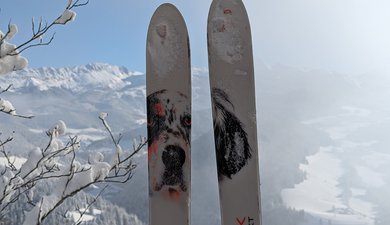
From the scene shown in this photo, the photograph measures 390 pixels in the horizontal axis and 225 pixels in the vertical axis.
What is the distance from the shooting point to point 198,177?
464ft

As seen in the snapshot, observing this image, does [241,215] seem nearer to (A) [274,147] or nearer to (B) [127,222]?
(B) [127,222]

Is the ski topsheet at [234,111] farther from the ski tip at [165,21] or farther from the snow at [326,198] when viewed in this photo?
the snow at [326,198]

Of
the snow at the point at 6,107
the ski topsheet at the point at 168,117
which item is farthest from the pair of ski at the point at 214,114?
the snow at the point at 6,107

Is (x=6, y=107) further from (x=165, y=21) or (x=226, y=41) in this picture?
(x=226, y=41)

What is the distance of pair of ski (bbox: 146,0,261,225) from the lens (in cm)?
452

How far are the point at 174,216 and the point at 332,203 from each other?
472 ft

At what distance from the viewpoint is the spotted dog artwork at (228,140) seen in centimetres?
462

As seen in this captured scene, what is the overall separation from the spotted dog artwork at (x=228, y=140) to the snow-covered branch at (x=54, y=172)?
2.81ft

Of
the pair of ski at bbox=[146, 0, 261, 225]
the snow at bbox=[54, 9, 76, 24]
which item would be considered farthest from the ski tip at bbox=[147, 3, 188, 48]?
the snow at bbox=[54, 9, 76, 24]

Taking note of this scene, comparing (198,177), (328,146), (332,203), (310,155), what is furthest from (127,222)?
(328,146)

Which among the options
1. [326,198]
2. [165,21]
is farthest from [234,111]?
[326,198]

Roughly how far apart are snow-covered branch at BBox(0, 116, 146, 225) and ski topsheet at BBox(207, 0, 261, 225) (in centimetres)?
→ 93

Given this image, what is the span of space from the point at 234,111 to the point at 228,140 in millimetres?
326

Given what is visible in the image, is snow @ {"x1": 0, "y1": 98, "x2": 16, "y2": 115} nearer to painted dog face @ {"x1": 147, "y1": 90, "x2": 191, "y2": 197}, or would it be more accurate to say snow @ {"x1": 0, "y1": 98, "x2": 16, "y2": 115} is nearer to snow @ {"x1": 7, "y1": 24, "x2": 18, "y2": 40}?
snow @ {"x1": 7, "y1": 24, "x2": 18, "y2": 40}
